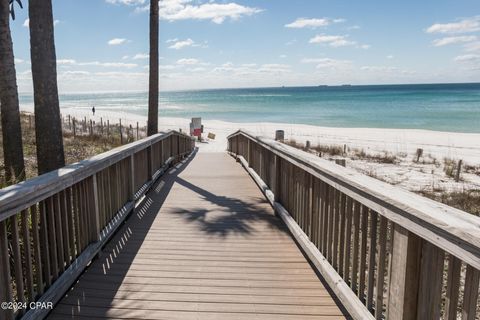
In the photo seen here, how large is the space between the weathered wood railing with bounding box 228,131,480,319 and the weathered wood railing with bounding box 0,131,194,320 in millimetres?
2223

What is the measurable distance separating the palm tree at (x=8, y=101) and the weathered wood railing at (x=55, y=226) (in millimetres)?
3485

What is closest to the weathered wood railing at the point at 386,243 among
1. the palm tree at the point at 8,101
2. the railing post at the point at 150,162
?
the railing post at the point at 150,162

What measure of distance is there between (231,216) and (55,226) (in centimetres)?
297

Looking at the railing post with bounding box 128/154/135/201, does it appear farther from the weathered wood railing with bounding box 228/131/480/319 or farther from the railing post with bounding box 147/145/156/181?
the weathered wood railing with bounding box 228/131/480/319

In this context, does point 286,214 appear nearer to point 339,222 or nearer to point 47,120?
point 339,222

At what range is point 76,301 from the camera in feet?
10.9

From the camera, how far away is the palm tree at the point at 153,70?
12.1 meters

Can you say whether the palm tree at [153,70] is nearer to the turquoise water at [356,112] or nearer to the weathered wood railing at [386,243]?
the weathered wood railing at [386,243]

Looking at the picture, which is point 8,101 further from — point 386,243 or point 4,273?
point 386,243

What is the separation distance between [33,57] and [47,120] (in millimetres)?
913

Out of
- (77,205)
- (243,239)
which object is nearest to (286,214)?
(243,239)

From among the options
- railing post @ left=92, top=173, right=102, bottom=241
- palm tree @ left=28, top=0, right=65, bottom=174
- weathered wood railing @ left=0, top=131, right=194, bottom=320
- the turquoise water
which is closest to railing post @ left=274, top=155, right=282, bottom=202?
weathered wood railing @ left=0, top=131, right=194, bottom=320

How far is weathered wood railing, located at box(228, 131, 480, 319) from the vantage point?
1.88m

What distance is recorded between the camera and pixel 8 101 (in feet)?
26.0
